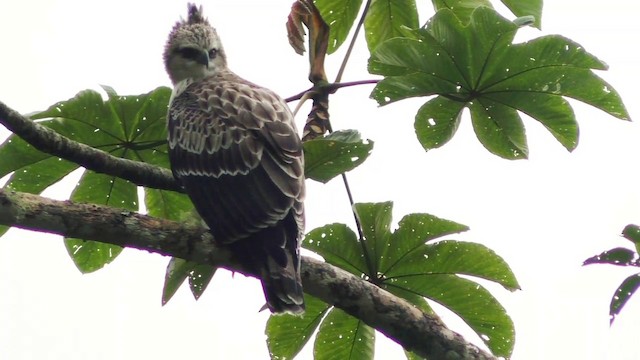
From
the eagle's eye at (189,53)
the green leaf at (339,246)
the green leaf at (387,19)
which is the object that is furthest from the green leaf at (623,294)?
the eagle's eye at (189,53)

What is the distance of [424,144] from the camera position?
20.1ft

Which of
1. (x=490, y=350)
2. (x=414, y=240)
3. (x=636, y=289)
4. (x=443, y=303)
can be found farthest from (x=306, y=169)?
(x=636, y=289)

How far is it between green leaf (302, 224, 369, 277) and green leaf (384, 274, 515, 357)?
0.26 meters

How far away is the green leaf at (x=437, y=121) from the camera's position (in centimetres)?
604

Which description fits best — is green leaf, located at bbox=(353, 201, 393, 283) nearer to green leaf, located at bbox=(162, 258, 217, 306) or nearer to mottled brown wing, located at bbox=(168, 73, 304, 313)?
mottled brown wing, located at bbox=(168, 73, 304, 313)

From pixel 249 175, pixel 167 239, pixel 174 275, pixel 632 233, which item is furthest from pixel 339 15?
pixel 632 233

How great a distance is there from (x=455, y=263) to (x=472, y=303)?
27cm

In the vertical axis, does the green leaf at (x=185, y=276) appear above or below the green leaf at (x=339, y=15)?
below

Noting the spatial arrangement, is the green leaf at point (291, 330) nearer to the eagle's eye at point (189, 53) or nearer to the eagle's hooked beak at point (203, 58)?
the eagle's hooked beak at point (203, 58)

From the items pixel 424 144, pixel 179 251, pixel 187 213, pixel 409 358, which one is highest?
pixel 424 144

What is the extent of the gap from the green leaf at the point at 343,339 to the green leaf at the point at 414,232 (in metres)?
0.48

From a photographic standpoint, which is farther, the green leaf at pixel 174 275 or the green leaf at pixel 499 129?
the green leaf at pixel 499 129

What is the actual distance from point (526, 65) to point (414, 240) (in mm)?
1254

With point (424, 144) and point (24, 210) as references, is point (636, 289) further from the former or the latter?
point (24, 210)
